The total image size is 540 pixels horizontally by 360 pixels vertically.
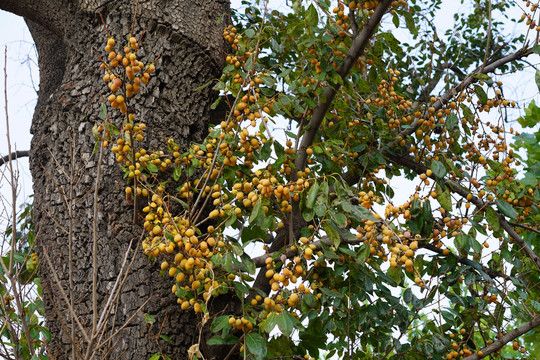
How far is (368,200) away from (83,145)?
53.3 inches

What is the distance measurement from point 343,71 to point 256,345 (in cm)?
117

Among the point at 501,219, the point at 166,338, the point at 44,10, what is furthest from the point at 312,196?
the point at 44,10

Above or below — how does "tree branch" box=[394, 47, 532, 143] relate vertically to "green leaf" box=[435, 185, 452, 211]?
above

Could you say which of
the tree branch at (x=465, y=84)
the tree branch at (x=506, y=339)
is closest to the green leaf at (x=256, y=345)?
the tree branch at (x=506, y=339)

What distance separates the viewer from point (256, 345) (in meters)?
1.84

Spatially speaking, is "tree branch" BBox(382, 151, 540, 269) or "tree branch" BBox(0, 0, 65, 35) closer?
"tree branch" BBox(382, 151, 540, 269)

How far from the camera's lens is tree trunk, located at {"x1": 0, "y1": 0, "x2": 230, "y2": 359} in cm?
217

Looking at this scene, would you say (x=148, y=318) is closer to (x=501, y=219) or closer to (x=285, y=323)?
(x=285, y=323)

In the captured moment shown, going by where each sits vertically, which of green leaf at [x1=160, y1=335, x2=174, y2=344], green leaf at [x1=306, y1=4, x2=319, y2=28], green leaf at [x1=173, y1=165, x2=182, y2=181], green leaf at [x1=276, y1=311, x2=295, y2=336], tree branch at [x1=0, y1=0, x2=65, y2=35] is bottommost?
green leaf at [x1=160, y1=335, x2=174, y2=344]

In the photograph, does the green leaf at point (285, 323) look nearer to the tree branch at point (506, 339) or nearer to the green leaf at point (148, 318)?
the green leaf at point (148, 318)

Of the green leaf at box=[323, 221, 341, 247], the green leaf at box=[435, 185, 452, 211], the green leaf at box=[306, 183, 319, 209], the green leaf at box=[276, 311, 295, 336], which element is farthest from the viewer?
the green leaf at box=[435, 185, 452, 211]

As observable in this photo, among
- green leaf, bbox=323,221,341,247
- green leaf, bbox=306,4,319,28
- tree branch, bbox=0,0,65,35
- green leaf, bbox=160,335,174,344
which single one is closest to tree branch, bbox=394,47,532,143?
green leaf, bbox=306,4,319,28

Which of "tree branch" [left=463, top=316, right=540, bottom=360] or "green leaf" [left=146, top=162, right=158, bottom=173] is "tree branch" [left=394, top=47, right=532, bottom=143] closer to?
"tree branch" [left=463, top=316, right=540, bottom=360]

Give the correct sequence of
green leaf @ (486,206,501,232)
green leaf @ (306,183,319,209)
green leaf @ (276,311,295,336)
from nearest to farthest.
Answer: green leaf @ (276,311,295,336) < green leaf @ (306,183,319,209) < green leaf @ (486,206,501,232)
